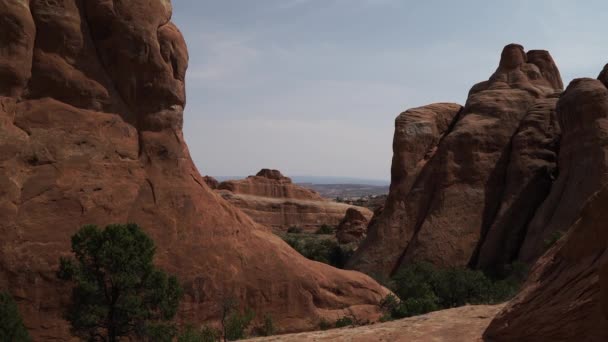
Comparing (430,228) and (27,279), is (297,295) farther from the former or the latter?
(430,228)

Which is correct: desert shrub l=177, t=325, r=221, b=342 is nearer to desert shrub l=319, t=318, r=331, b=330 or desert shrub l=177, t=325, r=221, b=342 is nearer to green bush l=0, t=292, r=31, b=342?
green bush l=0, t=292, r=31, b=342

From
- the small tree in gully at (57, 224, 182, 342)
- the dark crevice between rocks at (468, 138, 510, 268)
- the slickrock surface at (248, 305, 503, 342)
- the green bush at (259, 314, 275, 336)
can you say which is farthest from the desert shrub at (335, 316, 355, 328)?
the dark crevice between rocks at (468, 138, 510, 268)

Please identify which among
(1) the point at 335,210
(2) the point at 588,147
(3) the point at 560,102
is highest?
(3) the point at 560,102

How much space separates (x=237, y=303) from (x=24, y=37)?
11.5m

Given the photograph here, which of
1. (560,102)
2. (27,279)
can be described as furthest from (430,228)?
(27,279)

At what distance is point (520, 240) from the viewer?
34.7m

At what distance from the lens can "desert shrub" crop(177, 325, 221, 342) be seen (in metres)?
16.5

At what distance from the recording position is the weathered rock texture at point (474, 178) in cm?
3553

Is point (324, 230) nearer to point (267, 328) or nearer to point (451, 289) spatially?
point (451, 289)

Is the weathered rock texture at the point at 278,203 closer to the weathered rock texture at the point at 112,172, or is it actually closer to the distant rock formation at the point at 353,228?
the distant rock formation at the point at 353,228

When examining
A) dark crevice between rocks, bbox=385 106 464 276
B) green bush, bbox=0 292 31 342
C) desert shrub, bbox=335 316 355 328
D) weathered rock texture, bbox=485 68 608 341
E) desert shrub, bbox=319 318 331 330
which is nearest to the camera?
weathered rock texture, bbox=485 68 608 341

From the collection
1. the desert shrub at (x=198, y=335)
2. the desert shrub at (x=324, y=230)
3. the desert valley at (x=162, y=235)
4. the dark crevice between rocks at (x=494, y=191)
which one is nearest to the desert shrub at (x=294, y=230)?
the desert shrub at (x=324, y=230)

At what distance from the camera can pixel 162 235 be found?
68.0 feet

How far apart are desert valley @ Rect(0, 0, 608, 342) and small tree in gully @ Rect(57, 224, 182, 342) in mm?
49
